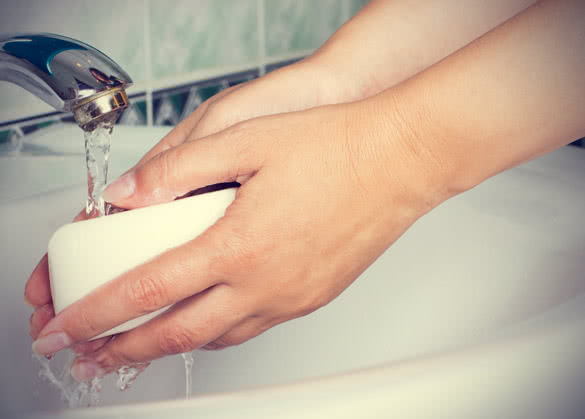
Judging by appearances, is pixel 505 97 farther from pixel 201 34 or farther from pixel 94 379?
pixel 201 34

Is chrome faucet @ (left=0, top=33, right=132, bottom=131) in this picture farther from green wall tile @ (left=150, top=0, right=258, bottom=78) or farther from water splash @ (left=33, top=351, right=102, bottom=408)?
green wall tile @ (left=150, top=0, right=258, bottom=78)

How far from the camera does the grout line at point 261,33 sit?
85cm

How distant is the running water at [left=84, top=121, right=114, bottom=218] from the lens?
33cm

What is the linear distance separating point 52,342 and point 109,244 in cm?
6

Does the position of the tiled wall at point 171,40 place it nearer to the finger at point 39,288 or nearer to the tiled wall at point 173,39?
the tiled wall at point 173,39

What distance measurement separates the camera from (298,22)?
0.95 metres

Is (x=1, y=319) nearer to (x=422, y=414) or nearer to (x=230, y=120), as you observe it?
(x=230, y=120)

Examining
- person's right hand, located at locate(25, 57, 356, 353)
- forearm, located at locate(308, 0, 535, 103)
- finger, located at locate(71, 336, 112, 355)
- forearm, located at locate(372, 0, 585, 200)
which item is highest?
forearm, located at locate(308, 0, 535, 103)

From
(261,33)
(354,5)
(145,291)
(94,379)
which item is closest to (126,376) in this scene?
(94,379)

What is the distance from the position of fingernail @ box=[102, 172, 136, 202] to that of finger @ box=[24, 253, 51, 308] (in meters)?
0.06

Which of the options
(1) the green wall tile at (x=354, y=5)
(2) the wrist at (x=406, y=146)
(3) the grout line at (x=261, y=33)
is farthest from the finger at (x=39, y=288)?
(1) the green wall tile at (x=354, y=5)

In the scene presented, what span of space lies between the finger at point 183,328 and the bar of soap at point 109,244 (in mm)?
37

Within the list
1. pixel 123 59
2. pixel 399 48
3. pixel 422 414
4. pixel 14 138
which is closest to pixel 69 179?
pixel 14 138

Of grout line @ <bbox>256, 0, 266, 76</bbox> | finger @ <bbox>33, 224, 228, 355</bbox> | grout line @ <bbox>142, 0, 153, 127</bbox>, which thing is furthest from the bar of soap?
grout line @ <bbox>256, 0, 266, 76</bbox>
